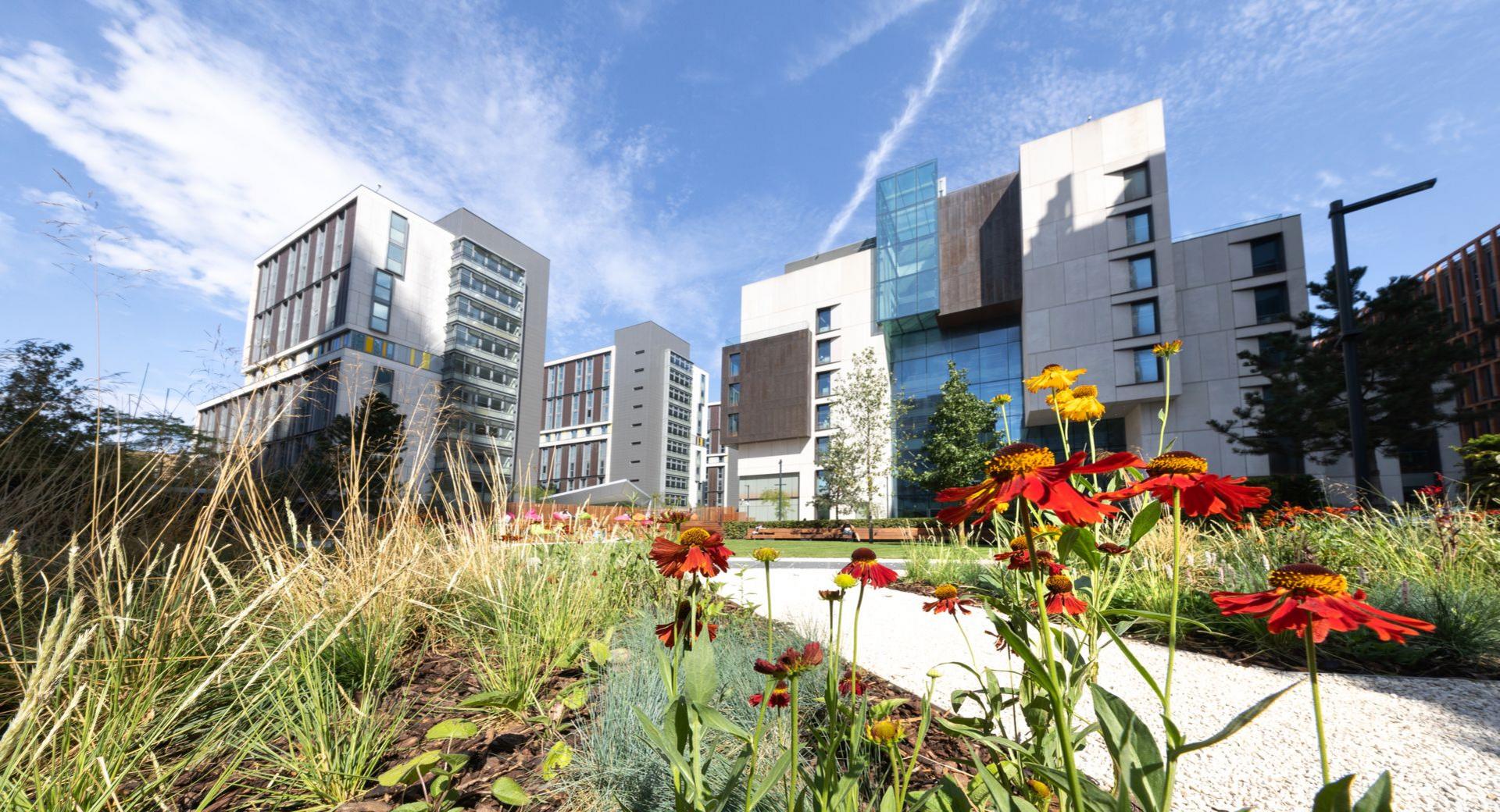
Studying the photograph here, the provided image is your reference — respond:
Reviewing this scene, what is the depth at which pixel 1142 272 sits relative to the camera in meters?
19.5

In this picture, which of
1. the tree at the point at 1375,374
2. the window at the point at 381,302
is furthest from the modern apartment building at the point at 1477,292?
the window at the point at 381,302

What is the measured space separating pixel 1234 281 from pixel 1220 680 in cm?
2297

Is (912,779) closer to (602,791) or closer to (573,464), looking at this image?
(602,791)

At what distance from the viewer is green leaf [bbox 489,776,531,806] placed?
1.34 metres

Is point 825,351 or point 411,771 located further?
point 825,351

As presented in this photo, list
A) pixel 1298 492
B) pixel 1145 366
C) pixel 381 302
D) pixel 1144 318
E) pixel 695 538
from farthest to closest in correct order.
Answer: pixel 381 302
pixel 1144 318
pixel 1145 366
pixel 1298 492
pixel 695 538

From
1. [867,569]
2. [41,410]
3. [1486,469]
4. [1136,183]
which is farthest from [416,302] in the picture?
[1486,469]

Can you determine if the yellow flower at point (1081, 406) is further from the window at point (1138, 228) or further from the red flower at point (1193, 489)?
the window at point (1138, 228)

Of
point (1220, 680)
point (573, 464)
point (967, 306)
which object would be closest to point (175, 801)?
point (1220, 680)

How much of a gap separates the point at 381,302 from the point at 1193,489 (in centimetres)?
3614

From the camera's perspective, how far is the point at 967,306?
76.3 feet

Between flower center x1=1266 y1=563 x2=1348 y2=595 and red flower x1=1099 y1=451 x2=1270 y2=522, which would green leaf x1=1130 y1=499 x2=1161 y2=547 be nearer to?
red flower x1=1099 y1=451 x2=1270 y2=522

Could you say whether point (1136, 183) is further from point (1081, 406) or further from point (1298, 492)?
point (1081, 406)

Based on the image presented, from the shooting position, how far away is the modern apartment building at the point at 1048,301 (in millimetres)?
19094
